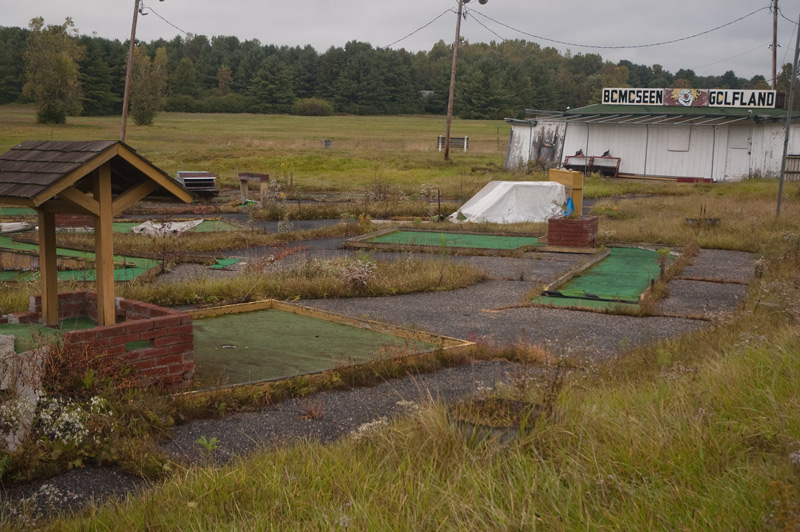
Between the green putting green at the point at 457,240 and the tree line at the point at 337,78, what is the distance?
66.5m

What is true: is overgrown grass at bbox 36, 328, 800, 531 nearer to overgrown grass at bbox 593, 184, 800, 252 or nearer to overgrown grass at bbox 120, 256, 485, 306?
overgrown grass at bbox 120, 256, 485, 306

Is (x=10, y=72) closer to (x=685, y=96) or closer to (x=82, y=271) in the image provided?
(x=685, y=96)

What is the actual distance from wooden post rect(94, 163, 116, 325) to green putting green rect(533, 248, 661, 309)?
623 cm

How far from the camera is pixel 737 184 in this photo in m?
32.0

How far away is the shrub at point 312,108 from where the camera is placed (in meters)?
108

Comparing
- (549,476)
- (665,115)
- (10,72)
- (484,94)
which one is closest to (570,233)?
(549,476)

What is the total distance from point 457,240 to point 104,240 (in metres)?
12.1

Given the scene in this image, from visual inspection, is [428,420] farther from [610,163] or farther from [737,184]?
[610,163]

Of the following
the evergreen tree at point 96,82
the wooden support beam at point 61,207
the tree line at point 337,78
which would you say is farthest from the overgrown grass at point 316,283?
the evergreen tree at point 96,82

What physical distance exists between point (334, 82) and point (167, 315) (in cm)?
11078

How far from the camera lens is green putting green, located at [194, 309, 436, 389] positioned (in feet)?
24.7

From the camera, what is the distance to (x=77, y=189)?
710 cm

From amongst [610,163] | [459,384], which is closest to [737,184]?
[610,163]

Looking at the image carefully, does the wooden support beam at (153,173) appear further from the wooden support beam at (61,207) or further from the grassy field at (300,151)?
the grassy field at (300,151)
